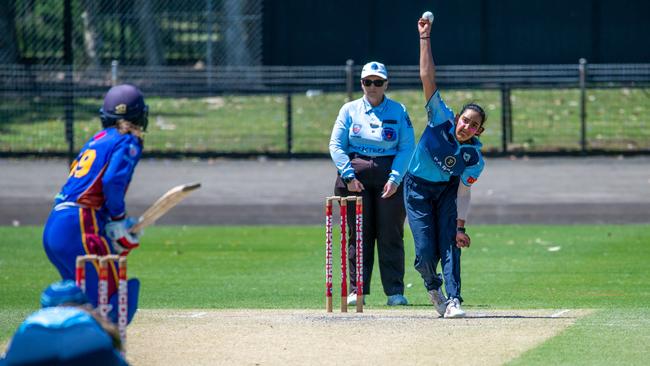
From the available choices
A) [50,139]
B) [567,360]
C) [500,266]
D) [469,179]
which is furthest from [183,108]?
[567,360]

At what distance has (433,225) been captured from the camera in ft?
34.6

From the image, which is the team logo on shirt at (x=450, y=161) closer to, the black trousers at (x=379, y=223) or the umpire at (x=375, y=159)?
the umpire at (x=375, y=159)

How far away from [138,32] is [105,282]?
2500 cm

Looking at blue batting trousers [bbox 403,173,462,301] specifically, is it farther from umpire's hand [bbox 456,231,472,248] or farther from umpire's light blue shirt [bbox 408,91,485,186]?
umpire's light blue shirt [bbox 408,91,485,186]

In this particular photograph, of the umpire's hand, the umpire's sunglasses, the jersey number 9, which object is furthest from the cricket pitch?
the umpire's sunglasses

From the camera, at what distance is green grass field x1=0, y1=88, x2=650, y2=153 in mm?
26125

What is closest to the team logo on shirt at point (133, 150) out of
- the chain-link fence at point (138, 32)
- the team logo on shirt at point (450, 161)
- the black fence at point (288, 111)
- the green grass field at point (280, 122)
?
the team logo on shirt at point (450, 161)

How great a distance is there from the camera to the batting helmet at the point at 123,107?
7.85m

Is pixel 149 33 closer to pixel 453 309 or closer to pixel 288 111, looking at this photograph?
pixel 288 111

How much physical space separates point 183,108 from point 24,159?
3.41 metres

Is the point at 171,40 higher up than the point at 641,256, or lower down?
higher up

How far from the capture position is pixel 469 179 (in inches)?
408

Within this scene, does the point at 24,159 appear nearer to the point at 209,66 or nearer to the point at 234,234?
the point at 209,66

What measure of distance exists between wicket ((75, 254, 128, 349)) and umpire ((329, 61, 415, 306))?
462 cm
